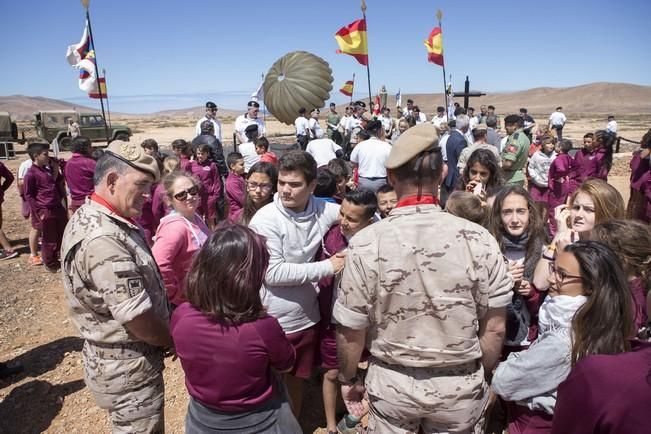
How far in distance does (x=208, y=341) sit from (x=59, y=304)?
4939mm

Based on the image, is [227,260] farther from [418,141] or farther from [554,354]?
[554,354]

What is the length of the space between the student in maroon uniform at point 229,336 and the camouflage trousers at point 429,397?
17.4 inches

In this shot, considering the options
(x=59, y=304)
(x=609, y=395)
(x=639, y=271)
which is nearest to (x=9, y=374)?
(x=59, y=304)

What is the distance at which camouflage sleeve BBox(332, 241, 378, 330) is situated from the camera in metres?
1.64

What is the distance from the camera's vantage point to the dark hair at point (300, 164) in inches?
97.3

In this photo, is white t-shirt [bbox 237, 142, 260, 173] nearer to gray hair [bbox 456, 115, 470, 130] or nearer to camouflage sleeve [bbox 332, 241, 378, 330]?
gray hair [bbox 456, 115, 470, 130]

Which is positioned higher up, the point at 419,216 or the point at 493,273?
the point at 419,216

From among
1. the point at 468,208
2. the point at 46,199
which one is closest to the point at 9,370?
the point at 46,199

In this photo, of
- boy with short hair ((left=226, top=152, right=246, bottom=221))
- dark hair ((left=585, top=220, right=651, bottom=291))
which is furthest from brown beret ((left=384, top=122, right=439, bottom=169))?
boy with short hair ((left=226, top=152, right=246, bottom=221))

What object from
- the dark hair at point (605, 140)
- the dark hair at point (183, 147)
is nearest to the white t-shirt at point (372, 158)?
the dark hair at point (183, 147)

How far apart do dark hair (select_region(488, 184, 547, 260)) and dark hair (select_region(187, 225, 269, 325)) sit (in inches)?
70.8

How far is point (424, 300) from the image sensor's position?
162cm

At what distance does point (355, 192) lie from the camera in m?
2.67

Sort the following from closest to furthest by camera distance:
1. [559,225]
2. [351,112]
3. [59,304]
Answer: [559,225], [59,304], [351,112]
